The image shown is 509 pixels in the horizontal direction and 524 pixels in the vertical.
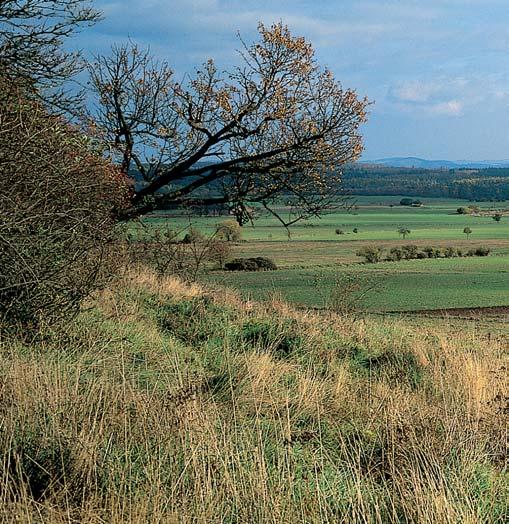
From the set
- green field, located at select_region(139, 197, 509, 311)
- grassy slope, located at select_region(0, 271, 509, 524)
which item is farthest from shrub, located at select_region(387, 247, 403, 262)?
grassy slope, located at select_region(0, 271, 509, 524)

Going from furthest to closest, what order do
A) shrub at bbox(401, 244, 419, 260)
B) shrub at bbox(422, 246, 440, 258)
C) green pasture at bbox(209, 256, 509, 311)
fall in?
shrub at bbox(422, 246, 440, 258) < shrub at bbox(401, 244, 419, 260) < green pasture at bbox(209, 256, 509, 311)

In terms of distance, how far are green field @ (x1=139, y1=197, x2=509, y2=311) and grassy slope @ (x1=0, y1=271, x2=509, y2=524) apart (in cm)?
1177

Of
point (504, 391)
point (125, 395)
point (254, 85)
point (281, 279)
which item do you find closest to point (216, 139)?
point (254, 85)

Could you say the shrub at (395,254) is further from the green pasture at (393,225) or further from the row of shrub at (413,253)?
the green pasture at (393,225)

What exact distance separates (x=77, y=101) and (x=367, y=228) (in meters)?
109

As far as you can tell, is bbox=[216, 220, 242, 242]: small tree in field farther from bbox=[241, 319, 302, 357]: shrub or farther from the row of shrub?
bbox=[241, 319, 302, 357]: shrub

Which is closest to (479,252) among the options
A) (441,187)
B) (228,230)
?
(228,230)

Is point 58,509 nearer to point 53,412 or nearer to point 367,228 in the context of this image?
point 53,412

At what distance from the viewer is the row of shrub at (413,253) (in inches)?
2726

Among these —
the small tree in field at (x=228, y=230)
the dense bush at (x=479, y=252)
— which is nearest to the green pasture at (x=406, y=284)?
the small tree in field at (x=228, y=230)

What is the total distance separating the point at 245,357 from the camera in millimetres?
9859

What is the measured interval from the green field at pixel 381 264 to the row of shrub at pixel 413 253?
1226 millimetres

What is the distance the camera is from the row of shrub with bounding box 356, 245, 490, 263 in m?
69.2

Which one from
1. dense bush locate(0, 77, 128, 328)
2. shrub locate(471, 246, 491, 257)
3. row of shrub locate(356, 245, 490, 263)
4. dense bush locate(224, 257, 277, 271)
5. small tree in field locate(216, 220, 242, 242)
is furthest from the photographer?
shrub locate(471, 246, 491, 257)
